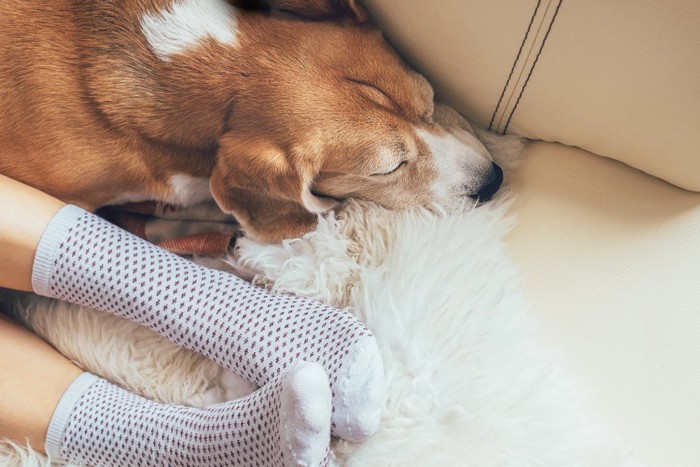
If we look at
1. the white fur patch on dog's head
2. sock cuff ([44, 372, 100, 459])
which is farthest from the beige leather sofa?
sock cuff ([44, 372, 100, 459])

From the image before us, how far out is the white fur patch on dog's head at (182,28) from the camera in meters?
1.12

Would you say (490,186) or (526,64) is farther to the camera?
(490,186)

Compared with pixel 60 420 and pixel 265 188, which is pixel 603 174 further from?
pixel 60 420

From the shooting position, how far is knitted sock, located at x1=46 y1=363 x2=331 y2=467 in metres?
1.00

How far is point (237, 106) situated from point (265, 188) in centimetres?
17

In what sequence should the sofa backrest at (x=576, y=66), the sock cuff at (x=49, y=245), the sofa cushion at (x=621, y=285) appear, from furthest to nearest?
the sock cuff at (x=49, y=245)
the sofa cushion at (x=621, y=285)
the sofa backrest at (x=576, y=66)

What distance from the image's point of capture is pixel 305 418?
3.19 ft

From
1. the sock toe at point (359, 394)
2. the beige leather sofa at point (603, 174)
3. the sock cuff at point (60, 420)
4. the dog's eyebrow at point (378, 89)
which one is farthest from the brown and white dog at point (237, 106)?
the sock cuff at point (60, 420)

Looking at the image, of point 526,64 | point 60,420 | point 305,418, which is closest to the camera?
point 305,418

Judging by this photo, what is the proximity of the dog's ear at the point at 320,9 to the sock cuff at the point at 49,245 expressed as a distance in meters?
0.60

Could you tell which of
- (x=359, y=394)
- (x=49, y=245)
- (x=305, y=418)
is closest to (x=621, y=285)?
(x=359, y=394)

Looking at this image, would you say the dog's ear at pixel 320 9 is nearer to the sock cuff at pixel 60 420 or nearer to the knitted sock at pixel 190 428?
the knitted sock at pixel 190 428

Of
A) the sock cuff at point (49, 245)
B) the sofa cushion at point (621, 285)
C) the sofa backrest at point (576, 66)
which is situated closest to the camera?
the sofa backrest at point (576, 66)

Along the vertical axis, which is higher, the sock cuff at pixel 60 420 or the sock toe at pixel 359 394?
the sock toe at pixel 359 394
